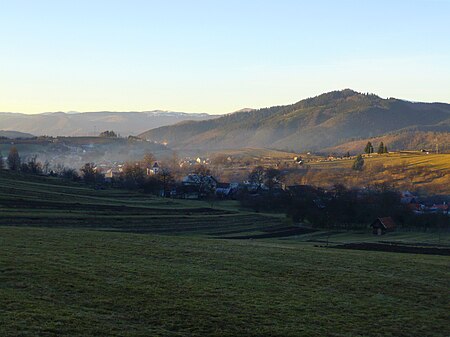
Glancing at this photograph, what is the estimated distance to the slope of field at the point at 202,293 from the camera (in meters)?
15.8

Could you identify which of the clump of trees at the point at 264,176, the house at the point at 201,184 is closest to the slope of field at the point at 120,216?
the house at the point at 201,184

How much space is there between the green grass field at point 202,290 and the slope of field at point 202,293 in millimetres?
38

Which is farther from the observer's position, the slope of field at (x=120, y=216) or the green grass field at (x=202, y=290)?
the slope of field at (x=120, y=216)

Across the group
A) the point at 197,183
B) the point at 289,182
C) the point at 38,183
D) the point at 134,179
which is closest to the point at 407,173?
the point at 289,182

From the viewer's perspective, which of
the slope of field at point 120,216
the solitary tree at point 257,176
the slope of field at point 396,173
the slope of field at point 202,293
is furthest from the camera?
the solitary tree at point 257,176

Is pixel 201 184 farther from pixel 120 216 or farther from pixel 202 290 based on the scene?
pixel 202 290

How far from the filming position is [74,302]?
1695cm

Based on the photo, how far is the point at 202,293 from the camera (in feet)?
63.7

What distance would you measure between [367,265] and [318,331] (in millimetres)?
12314

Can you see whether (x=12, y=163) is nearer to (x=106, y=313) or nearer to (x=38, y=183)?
(x=38, y=183)

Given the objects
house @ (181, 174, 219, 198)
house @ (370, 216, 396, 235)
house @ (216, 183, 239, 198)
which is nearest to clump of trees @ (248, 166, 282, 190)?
house @ (216, 183, 239, 198)

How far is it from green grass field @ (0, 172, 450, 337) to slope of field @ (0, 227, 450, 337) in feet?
0.13

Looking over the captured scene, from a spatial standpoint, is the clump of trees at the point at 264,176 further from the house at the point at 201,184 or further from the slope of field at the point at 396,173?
the house at the point at 201,184

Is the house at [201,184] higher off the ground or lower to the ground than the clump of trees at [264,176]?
lower
